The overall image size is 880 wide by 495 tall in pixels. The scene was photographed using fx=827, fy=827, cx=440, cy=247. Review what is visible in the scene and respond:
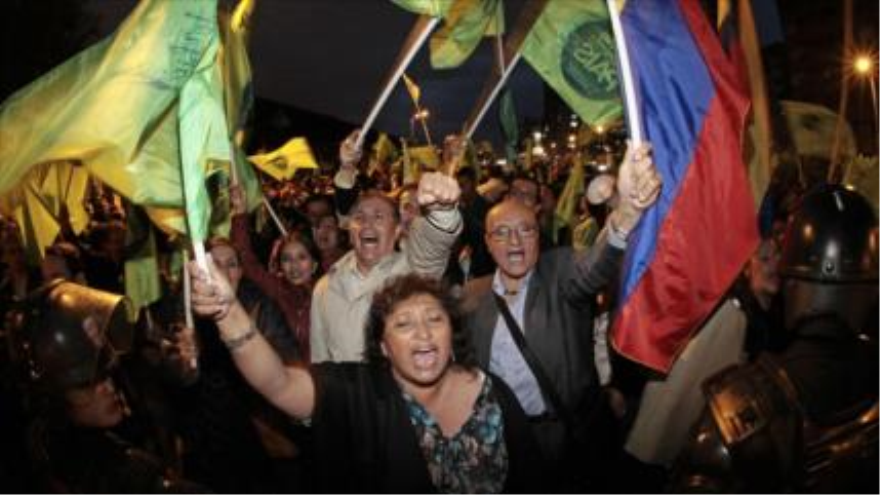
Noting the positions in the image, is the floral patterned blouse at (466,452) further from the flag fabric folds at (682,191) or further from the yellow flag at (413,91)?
the yellow flag at (413,91)

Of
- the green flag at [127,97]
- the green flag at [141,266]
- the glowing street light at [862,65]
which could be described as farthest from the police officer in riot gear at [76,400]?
the glowing street light at [862,65]

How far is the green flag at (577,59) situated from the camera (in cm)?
401

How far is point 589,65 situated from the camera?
402cm

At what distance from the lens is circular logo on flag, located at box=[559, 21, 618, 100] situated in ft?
13.1

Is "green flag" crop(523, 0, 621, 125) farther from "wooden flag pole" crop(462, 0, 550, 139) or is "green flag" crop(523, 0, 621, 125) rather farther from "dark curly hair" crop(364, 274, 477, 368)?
"dark curly hair" crop(364, 274, 477, 368)

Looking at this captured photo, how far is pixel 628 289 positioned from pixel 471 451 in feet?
3.42

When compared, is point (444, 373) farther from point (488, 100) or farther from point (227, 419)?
point (227, 419)

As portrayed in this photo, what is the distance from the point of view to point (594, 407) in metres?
4.34

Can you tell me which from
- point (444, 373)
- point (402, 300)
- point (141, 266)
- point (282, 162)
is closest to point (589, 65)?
point (402, 300)

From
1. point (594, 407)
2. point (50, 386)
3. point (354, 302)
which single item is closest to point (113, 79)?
point (50, 386)

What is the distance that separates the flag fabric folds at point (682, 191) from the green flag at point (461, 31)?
1.08 m

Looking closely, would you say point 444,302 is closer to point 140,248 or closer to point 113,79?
point 113,79

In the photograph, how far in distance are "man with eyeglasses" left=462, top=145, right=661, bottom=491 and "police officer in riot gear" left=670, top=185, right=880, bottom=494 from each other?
113 cm

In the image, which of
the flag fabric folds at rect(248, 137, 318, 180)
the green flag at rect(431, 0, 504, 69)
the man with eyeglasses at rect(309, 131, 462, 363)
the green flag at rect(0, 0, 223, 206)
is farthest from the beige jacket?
the flag fabric folds at rect(248, 137, 318, 180)
